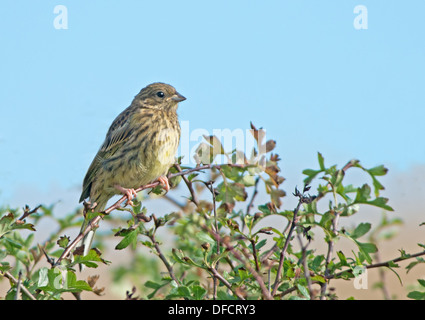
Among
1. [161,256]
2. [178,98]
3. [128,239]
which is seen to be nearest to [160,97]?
[178,98]

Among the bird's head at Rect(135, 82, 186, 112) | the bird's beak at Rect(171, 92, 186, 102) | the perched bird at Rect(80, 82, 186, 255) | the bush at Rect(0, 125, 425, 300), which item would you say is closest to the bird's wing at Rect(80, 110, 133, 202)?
the perched bird at Rect(80, 82, 186, 255)

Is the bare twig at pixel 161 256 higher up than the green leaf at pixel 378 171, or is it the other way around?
the green leaf at pixel 378 171

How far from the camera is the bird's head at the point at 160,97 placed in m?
5.75

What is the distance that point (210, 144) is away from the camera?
289cm

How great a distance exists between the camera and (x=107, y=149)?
546cm

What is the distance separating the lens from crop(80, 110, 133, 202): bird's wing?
5.39m

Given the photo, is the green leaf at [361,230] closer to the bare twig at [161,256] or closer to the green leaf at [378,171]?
the green leaf at [378,171]

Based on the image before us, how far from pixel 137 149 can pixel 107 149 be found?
16.3 inches

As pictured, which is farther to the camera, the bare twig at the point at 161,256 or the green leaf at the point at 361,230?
the bare twig at the point at 161,256

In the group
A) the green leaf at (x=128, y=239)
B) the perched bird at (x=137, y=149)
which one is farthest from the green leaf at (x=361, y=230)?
the perched bird at (x=137, y=149)

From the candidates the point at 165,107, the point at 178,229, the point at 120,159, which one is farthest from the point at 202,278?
the point at 165,107

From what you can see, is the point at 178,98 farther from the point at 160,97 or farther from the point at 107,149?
the point at 107,149

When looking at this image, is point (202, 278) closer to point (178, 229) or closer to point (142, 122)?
point (178, 229)

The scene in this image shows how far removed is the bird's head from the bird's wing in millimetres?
323
